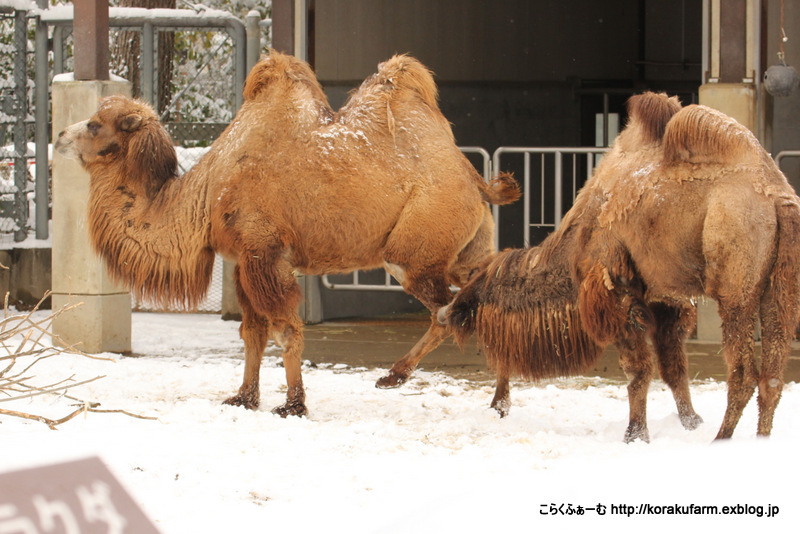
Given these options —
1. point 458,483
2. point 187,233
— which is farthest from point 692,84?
point 458,483

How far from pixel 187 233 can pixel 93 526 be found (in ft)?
14.8

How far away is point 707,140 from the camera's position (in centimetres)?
418

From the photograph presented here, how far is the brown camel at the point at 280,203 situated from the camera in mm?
5582

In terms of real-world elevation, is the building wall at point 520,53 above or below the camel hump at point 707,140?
above

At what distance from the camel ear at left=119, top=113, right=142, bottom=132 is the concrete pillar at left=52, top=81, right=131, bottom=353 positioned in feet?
7.36

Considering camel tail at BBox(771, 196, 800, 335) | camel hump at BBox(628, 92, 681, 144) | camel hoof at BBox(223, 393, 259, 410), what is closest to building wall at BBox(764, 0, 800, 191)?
camel hump at BBox(628, 92, 681, 144)

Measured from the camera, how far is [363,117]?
6.00 metres

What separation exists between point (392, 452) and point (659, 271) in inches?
60.4

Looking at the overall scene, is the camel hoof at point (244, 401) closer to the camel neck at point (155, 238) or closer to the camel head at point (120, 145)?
A: the camel neck at point (155, 238)

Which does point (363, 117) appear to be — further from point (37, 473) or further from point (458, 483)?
point (37, 473)

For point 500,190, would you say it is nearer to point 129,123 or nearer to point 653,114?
point 653,114

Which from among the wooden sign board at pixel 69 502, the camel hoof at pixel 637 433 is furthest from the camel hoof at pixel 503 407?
the wooden sign board at pixel 69 502

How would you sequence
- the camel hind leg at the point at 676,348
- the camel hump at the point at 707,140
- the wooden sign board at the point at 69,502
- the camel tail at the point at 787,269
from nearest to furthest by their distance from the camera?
the wooden sign board at the point at 69,502, the camel tail at the point at 787,269, the camel hump at the point at 707,140, the camel hind leg at the point at 676,348

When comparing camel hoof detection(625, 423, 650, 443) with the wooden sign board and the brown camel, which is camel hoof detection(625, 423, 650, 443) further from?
the wooden sign board
